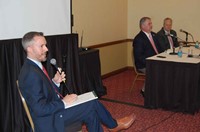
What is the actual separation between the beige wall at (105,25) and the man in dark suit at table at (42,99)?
2.84 m

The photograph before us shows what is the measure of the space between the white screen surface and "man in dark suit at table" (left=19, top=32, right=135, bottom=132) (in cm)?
87

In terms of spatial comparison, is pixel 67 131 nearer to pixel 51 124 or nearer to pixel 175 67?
pixel 51 124

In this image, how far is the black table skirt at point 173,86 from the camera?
3.95 meters

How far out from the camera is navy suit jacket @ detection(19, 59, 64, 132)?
2.22 m

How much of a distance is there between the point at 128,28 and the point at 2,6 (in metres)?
4.46

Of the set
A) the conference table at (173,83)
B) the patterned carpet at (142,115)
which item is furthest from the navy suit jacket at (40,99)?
the conference table at (173,83)

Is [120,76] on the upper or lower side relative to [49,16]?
lower

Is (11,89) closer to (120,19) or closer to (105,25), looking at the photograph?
(105,25)

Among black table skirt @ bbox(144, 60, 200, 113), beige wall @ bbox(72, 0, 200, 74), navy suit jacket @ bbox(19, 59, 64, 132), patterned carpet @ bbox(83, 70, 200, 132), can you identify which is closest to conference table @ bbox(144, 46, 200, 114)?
black table skirt @ bbox(144, 60, 200, 113)

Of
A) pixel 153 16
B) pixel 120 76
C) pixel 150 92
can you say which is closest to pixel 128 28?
pixel 153 16

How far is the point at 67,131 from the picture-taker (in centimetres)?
258

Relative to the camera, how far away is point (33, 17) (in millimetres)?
3391

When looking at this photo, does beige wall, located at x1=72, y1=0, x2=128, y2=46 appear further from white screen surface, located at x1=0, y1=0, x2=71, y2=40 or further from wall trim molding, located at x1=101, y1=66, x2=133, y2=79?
white screen surface, located at x1=0, y1=0, x2=71, y2=40

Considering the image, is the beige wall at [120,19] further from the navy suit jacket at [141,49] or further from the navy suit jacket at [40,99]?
the navy suit jacket at [40,99]
